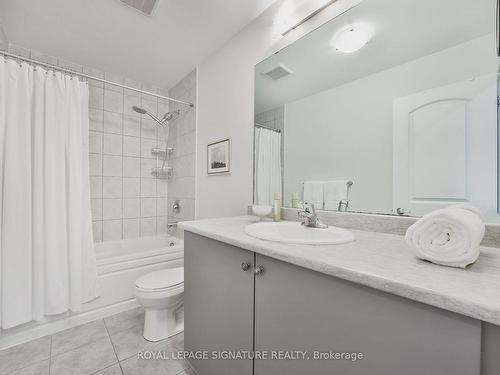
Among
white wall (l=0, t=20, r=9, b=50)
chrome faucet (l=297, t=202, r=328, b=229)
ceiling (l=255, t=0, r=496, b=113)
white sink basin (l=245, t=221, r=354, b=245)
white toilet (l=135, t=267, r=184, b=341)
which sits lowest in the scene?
white toilet (l=135, t=267, r=184, b=341)

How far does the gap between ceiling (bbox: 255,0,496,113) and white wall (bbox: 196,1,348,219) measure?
125 mm

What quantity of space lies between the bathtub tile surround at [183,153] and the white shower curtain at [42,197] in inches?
35.4

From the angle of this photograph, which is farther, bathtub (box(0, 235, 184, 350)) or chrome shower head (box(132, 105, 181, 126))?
chrome shower head (box(132, 105, 181, 126))

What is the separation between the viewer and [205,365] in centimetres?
99

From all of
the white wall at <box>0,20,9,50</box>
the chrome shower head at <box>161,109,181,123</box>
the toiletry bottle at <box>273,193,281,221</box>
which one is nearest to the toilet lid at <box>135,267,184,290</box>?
the toiletry bottle at <box>273,193,281,221</box>

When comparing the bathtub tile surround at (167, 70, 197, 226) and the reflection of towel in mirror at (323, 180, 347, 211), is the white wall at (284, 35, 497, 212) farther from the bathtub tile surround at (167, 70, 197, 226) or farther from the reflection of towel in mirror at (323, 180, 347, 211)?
the bathtub tile surround at (167, 70, 197, 226)

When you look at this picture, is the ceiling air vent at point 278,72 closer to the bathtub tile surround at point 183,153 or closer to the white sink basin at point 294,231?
the white sink basin at point 294,231

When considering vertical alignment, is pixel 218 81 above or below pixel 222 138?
above

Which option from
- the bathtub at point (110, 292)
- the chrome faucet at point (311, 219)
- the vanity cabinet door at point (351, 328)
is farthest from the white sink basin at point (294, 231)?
the bathtub at point (110, 292)

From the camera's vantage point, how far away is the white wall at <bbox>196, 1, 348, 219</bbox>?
4.92ft

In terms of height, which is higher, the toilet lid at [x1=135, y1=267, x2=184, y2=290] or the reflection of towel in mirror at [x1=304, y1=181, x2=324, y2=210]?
the reflection of towel in mirror at [x1=304, y1=181, x2=324, y2=210]

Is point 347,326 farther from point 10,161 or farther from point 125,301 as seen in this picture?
point 10,161

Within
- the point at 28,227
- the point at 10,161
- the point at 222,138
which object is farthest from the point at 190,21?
the point at 28,227

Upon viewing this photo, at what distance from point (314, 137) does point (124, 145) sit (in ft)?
7.24
